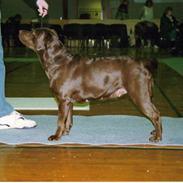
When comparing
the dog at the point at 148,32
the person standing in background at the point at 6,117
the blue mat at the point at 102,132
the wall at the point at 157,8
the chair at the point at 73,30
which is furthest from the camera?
the wall at the point at 157,8

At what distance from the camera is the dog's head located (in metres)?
4.18

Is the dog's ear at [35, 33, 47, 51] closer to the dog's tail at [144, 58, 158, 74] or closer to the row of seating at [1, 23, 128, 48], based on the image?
the dog's tail at [144, 58, 158, 74]

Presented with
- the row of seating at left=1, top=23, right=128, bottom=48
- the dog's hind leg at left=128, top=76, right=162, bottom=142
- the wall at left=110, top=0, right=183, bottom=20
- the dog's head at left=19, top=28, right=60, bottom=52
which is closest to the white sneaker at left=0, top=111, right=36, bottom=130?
the dog's head at left=19, top=28, right=60, bottom=52

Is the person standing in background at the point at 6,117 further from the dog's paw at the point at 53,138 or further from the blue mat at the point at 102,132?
the dog's paw at the point at 53,138

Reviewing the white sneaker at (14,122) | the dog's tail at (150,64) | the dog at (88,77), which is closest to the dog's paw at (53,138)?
the dog at (88,77)

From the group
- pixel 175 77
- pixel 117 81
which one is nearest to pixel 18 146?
pixel 117 81

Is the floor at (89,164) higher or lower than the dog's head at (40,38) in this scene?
lower

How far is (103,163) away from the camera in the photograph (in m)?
3.46

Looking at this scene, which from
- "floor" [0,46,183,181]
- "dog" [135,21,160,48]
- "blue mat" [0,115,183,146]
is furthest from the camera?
"dog" [135,21,160,48]

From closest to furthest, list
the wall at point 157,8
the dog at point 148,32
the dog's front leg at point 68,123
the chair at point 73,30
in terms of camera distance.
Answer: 1. the dog's front leg at point 68,123
2. the dog at point 148,32
3. the chair at point 73,30
4. the wall at point 157,8

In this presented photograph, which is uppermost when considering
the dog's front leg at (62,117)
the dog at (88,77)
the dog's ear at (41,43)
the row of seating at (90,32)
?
the dog's ear at (41,43)

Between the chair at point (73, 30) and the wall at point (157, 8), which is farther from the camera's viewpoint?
the wall at point (157, 8)

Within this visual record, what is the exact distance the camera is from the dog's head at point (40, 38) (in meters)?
4.18

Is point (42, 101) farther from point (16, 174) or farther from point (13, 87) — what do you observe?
point (16, 174)
